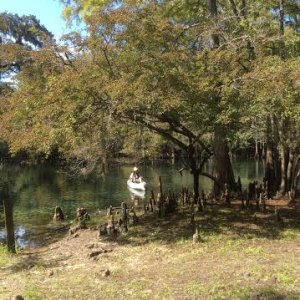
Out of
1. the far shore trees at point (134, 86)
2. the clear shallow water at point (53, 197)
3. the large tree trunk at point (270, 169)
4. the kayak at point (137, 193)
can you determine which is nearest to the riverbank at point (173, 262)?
the far shore trees at point (134, 86)

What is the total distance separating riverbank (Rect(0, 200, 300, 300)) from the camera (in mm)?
7172

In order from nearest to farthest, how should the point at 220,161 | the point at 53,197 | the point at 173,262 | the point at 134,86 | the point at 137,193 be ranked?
the point at 173,262
the point at 134,86
the point at 220,161
the point at 137,193
the point at 53,197

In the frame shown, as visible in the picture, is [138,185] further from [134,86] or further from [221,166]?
[134,86]

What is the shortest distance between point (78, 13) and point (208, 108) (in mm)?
6964

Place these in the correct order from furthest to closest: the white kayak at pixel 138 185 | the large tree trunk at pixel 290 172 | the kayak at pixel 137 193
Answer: the white kayak at pixel 138 185, the kayak at pixel 137 193, the large tree trunk at pixel 290 172

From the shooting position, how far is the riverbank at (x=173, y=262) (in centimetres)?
717

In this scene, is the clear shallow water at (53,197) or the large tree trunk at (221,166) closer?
the large tree trunk at (221,166)

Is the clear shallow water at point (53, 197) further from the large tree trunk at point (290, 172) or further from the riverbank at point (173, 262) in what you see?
the large tree trunk at point (290, 172)

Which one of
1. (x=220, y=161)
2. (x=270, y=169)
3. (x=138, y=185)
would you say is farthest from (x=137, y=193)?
(x=220, y=161)

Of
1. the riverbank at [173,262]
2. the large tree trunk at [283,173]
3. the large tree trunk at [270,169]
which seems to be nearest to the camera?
the riverbank at [173,262]

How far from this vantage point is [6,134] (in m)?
12.1

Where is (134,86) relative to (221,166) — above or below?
above

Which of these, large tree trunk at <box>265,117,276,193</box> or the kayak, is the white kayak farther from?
large tree trunk at <box>265,117,276,193</box>

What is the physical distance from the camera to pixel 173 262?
8.83m
